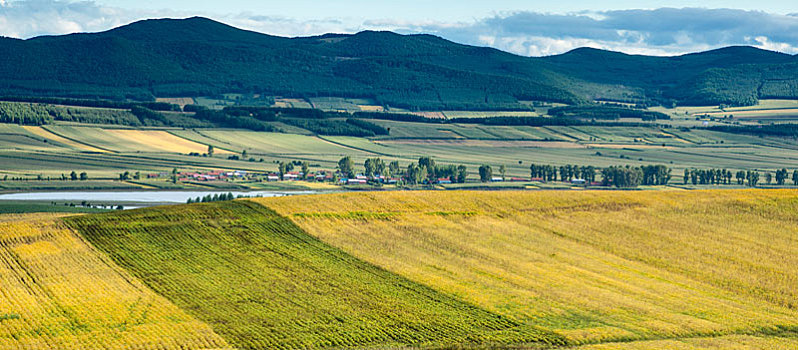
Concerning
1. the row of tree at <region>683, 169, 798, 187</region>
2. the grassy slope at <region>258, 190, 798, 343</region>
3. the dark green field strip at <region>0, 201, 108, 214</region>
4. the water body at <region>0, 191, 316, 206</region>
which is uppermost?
the grassy slope at <region>258, 190, 798, 343</region>

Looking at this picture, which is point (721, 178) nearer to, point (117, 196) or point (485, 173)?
point (485, 173)

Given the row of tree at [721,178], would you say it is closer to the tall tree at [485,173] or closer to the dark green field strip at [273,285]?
the tall tree at [485,173]

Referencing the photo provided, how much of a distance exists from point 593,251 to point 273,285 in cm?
2793

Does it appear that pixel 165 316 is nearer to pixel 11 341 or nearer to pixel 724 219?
pixel 11 341

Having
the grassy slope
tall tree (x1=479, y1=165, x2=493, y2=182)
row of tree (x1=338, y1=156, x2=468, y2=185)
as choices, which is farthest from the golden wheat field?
tall tree (x1=479, y1=165, x2=493, y2=182)

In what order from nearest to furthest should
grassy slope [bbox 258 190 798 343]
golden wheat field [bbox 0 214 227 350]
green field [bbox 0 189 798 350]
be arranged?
golden wheat field [bbox 0 214 227 350] < green field [bbox 0 189 798 350] < grassy slope [bbox 258 190 798 343]

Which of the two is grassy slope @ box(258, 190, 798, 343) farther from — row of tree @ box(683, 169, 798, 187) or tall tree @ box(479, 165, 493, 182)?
row of tree @ box(683, 169, 798, 187)

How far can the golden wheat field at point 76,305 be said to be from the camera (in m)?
48.0

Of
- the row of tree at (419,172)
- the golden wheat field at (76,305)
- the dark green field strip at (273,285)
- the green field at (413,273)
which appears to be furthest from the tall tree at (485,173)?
the golden wheat field at (76,305)

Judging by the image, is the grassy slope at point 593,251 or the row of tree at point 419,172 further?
the row of tree at point 419,172

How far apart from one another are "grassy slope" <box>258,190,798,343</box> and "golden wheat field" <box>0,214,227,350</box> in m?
17.6

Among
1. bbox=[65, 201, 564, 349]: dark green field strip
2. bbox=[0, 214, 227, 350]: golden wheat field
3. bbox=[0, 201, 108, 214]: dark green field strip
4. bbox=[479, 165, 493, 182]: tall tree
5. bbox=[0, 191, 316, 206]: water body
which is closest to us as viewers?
bbox=[0, 214, 227, 350]: golden wheat field

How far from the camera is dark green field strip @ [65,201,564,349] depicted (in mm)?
50938

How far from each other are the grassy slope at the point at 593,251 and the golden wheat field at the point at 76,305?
17.6 meters
